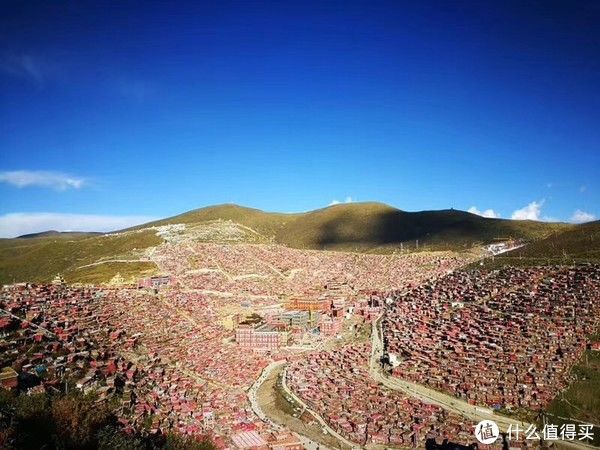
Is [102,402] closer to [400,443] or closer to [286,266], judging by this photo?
[400,443]

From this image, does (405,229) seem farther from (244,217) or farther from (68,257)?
(68,257)

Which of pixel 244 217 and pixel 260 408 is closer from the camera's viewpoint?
pixel 260 408

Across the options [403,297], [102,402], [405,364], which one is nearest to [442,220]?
[403,297]

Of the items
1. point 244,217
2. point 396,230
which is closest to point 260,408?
point 396,230

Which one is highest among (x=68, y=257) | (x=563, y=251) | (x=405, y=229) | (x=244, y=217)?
(x=244, y=217)

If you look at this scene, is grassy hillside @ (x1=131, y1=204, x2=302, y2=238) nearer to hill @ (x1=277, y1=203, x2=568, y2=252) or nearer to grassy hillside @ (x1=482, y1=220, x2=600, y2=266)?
hill @ (x1=277, y1=203, x2=568, y2=252)

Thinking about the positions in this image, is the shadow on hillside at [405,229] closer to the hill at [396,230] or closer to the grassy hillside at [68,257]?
the hill at [396,230]

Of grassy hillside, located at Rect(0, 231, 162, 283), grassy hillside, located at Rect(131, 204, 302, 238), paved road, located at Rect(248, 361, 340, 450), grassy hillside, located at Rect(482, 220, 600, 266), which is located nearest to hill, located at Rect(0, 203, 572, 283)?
grassy hillside, located at Rect(0, 231, 162, 283)
